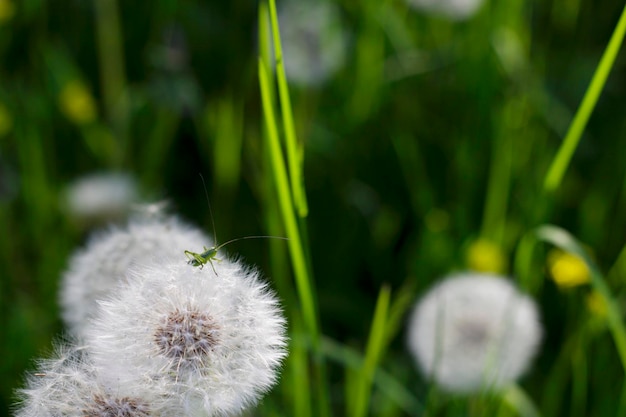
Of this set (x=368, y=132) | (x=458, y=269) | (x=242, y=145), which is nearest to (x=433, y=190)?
(x=368, y=132)

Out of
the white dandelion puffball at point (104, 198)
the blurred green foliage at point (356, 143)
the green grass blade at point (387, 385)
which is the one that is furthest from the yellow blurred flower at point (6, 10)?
the green grass blade at point (387, 385)

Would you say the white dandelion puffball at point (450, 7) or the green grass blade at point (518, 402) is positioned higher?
the white dandelion puffball at point (450, 7)

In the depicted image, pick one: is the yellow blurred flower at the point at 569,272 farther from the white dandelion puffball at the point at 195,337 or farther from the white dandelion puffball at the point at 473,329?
the white dandelion puffball at the point at 195,337

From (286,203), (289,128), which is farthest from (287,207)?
(289,128)

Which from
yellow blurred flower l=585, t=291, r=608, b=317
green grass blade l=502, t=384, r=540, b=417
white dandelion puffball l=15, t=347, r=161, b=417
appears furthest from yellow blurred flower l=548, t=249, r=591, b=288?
white dandelion puffball l=15, t=347, r=161, b=417

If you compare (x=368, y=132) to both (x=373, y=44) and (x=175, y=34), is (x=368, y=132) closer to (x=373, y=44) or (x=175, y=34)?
(x=373, y=44)

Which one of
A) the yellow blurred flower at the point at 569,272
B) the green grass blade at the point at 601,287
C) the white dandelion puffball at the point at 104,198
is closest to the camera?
the green grass blade at the point at 601,287

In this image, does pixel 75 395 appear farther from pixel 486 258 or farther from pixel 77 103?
pixel 77 103

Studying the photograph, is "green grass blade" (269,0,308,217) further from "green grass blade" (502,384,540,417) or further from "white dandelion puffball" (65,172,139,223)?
"white dandelion puffball" (65,172,139,223)

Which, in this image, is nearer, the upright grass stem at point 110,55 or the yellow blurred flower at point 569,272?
the yellow blurred flower at point 569,272
